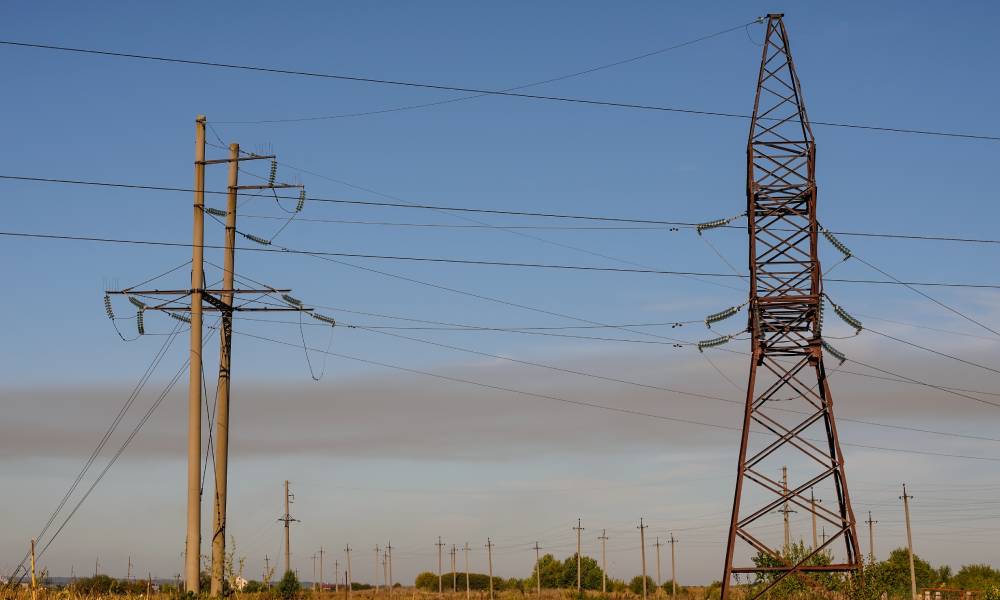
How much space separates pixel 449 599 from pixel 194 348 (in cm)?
7812

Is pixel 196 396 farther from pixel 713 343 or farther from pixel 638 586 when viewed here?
pixel 638 586

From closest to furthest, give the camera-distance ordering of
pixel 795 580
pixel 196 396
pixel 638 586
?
pixel 196 396, pixel 795 580, pixel 638 586

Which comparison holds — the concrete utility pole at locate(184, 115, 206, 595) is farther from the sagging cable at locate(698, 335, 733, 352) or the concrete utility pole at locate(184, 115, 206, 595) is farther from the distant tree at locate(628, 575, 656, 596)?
the distant tree at locate(628, 575, 656, 596)

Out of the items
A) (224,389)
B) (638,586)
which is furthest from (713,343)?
(638,586)

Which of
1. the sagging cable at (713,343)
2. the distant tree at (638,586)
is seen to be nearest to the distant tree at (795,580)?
the sagging cable at (713,343)

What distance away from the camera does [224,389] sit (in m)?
34.5

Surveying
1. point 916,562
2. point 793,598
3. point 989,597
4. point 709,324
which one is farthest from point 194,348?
point 916,562

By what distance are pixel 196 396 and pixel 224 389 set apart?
2706 mm

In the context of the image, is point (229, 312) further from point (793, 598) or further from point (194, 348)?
point (793, 598)

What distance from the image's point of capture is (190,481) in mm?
30969

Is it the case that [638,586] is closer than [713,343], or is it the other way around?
[713,343]

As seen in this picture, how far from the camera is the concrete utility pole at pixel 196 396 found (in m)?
29.9

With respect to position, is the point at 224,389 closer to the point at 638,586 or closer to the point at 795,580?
the point at 795,580

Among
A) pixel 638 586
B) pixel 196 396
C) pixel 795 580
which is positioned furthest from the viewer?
pixel 638 586
